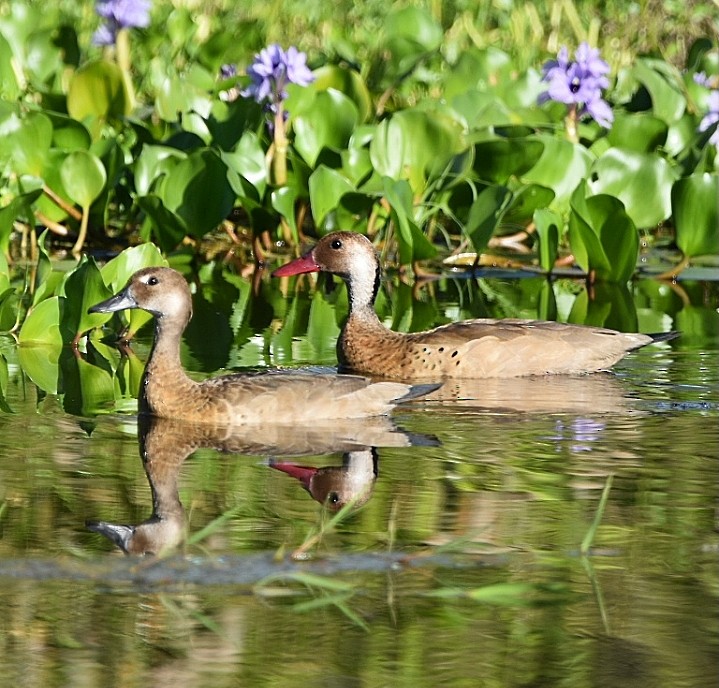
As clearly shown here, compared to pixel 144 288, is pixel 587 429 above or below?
below

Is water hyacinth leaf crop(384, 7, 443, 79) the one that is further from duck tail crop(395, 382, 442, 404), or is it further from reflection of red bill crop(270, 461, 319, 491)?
reflection of red bill crop(270, 461, 319, 491)

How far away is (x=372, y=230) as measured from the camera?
1118 centimetres

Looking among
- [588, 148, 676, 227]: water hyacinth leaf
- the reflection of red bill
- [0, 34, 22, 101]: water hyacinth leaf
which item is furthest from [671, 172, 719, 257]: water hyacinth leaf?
the reflection of red bill

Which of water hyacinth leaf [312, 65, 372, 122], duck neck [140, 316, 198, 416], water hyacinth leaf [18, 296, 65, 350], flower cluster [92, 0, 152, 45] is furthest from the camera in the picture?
flower cluster [92, 0, 152, 45]

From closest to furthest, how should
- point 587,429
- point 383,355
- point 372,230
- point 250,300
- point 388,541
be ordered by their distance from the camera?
point 388,541, point 587,429, point 383,355, point 250,300, point 372,230

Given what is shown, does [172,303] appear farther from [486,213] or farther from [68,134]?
A: [68,134]

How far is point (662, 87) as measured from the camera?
12688 mm

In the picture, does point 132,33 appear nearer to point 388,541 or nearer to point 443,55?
point 443,55

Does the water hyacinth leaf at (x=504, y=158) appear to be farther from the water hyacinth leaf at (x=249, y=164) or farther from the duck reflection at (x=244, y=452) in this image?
the duck reflection at (x=244, y=452)

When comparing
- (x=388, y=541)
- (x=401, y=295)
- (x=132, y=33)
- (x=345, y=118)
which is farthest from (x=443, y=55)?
(x=388, y=541)

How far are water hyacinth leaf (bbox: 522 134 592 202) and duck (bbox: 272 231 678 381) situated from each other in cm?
298

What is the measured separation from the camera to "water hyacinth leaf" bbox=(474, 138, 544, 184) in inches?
418

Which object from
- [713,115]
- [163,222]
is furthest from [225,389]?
[713,115]

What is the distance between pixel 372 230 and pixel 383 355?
2.85m
